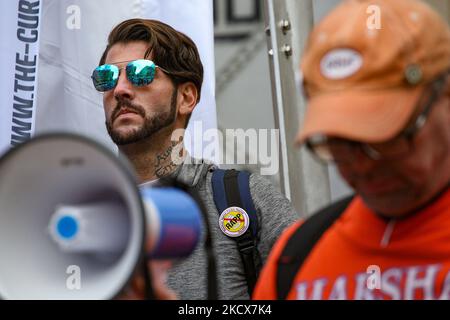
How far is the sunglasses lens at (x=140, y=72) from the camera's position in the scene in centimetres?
316

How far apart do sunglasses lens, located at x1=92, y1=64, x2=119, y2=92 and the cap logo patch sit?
5.05 feet

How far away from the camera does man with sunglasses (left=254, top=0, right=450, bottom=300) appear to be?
5.52ft

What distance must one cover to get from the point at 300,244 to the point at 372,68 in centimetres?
45

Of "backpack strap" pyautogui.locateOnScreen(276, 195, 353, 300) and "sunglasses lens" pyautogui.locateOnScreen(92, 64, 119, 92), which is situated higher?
"sunglasses lens" pyautogui.locateOnScreen(92, 64, 119, 92)

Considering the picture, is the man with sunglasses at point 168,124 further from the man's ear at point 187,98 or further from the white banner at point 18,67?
the white banner at point 18,67

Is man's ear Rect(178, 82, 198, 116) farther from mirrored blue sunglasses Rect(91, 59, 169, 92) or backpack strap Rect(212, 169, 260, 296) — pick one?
backpack strap Rect(212, 169, 260, 296)

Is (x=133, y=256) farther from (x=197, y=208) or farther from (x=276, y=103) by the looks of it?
(x=276, y=103)

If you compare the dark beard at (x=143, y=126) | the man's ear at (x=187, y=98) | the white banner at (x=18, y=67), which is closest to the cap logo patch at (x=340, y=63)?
the dark beard at (x=143, y=126)

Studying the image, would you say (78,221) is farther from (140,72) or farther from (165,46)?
(165,46)

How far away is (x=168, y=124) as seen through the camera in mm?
3160

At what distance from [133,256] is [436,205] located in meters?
0.56

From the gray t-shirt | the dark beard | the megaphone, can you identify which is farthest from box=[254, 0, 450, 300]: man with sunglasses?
the dark beard
